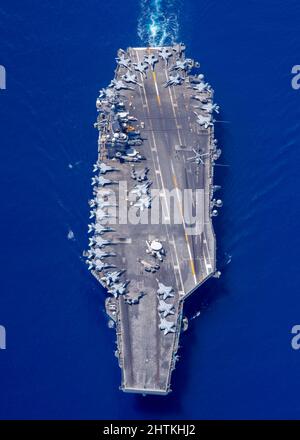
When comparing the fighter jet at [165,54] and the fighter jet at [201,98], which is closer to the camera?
the fighter jet at [201,98]

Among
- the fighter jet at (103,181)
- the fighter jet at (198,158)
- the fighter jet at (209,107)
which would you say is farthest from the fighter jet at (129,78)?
the fighter jet at (103,181)

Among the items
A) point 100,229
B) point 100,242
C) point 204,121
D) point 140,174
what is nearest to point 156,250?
point 100,242

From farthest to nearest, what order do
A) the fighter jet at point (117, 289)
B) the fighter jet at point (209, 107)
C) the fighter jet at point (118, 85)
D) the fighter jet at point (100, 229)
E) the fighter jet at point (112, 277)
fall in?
the fighter jet at point (118, 85) < the fighter jet at point (209, 107) < the fighter jet at point (100, 229) < the fighter jet at point (112, 277) < the fighter jet at point (117, 289)

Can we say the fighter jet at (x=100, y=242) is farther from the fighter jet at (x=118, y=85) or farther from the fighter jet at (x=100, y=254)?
the fighter jet at (x=118, y=85)

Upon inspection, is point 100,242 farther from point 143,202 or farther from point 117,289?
point 143,202

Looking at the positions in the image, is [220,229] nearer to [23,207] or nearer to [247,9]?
[23,207]

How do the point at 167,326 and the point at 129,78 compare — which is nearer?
the point at 167,326

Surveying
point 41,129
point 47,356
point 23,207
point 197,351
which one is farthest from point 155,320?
point 41,129
